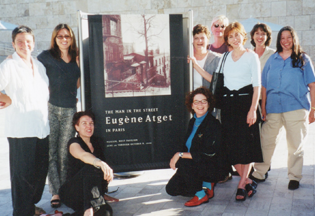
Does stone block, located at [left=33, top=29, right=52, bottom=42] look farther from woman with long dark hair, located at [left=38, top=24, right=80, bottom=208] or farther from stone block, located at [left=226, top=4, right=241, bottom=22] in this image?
woman with long dark hair, located at [left=38, top=24, right=80, bottom=208]

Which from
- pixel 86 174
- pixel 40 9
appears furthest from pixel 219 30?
pixel 40 9

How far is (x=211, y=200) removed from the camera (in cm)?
357

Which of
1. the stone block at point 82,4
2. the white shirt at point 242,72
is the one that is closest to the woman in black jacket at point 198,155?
the white shirt at point 242,72

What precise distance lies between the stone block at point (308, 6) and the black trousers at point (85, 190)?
Result: 37.5ft

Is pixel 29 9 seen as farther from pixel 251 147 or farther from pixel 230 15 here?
pixel 251 147

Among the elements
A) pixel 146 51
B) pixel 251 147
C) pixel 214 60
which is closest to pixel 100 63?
pixel 146 51

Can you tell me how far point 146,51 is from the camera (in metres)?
3.29

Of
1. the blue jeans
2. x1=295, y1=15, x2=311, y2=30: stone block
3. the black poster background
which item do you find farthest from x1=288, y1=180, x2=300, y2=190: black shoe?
x1=295, y1=15, x2=311, y2=30: stone block

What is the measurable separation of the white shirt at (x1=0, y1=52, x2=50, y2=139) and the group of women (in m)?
1.42

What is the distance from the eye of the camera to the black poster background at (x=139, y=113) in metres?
3.24

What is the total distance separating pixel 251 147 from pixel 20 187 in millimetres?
2343

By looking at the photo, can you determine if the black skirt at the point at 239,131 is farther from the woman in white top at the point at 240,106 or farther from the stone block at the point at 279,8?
the stone block at the point at 279,8

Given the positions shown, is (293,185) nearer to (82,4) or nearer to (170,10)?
(170,10)

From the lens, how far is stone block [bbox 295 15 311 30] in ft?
39.3
